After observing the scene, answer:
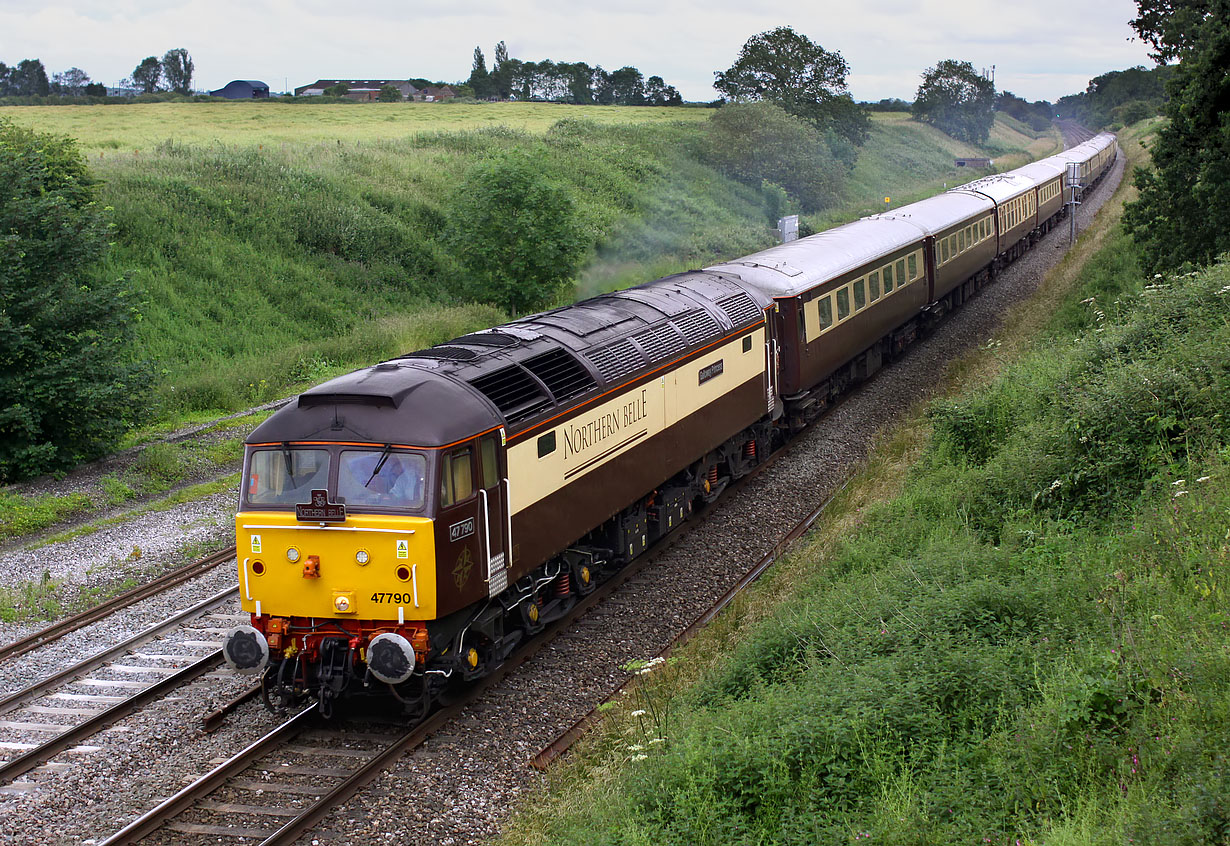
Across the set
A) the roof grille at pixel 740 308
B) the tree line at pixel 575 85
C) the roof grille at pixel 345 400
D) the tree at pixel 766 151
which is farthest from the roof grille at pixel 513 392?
the tree line at pixel 575 85

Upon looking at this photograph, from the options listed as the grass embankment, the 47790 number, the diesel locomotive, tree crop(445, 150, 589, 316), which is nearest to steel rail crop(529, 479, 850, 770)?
the grass embankment

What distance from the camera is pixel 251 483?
10.2 meters

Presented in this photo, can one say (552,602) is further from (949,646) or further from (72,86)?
(72,86)

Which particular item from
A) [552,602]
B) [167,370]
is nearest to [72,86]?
[167,370]

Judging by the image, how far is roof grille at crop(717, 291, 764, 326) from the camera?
1697cm

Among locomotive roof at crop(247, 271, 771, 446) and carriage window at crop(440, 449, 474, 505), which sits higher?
locomotive roof at crop(247, 271, 771, 446)

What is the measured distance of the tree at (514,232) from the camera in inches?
1191

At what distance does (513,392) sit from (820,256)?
11.9 meters

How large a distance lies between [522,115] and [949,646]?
7658cm

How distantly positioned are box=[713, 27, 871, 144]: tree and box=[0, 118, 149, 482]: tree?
178 ft

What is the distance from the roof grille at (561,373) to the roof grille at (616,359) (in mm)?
348

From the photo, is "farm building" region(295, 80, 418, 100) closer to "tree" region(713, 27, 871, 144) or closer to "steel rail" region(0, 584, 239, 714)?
"tree" region(713, 27, 871, 144)

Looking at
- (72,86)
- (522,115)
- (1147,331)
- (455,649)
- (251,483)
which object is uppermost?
(72,86)

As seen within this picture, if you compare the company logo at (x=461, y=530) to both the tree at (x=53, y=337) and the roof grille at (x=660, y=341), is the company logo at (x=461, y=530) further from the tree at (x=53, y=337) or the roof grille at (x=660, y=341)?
the tree at (x=53, y=337)
